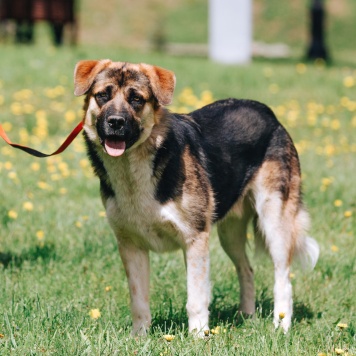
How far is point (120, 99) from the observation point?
14.6ft

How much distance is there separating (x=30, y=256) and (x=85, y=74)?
1981 millimetres

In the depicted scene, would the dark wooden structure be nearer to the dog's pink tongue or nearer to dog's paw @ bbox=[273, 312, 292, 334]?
dog's paw @ bbox=[273, 312, 292, 334]

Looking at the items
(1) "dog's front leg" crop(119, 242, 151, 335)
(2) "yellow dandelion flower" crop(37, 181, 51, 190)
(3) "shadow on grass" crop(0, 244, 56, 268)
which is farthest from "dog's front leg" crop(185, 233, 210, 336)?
(2) "yellow dandelion flower" crop(37, 181, 51, 190)

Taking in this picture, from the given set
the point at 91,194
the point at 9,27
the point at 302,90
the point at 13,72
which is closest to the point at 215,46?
the point at 302,90

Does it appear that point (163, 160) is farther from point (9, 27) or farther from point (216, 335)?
point (9, 27)

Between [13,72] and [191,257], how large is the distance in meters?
9.60

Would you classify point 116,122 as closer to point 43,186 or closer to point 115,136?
point 115,136

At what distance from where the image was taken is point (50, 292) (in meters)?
5.36

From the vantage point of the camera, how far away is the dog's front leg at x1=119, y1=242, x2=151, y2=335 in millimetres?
4832

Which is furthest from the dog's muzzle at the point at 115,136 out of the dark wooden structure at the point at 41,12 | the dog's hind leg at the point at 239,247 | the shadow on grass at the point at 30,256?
the dark wooden structure at the point at 41,12

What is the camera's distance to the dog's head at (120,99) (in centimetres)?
438

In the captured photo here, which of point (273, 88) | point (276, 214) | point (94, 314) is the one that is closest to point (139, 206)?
point (94, 314)

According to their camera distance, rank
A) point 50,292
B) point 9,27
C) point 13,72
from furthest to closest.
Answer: point 9,27, point 13,72, point 50,292

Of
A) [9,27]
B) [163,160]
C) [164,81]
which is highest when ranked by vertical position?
[164,81]
